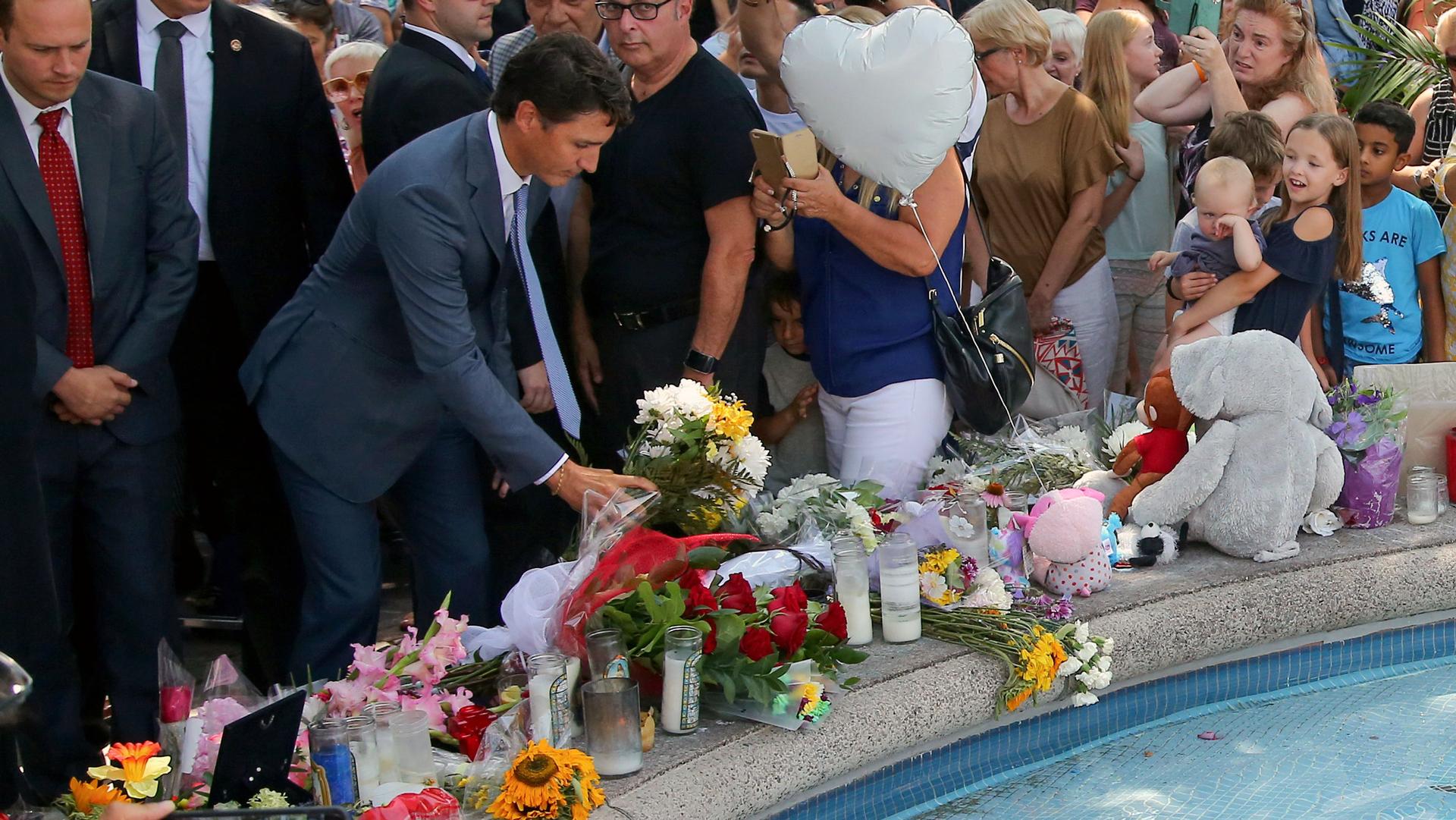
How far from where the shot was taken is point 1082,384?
4.63 metres

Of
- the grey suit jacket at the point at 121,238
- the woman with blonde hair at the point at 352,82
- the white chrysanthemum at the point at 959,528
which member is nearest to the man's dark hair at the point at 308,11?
the woman with blonde hair at the point at 352,82

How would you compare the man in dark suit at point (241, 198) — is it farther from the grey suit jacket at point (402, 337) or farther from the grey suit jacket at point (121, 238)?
the grey suit jacket at point (402, 337)

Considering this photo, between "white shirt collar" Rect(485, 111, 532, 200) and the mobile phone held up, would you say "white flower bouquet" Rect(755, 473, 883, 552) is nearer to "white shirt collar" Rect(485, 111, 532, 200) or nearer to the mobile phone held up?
"white shirt collar" Rect(485, 111, 532, 200)

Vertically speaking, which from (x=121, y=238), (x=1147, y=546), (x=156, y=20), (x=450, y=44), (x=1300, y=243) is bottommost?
(x=1147, y=546)

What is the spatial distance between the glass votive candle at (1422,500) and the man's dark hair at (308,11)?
388cm

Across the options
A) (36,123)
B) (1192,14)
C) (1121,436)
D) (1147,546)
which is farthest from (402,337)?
(1192,14)

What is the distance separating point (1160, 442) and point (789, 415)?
38.4 inches

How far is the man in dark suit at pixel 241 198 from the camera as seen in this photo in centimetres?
363

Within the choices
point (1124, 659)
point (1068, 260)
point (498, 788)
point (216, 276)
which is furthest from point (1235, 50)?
point (498, 788)

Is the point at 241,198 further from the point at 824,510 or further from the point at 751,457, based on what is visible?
the point at 824,510

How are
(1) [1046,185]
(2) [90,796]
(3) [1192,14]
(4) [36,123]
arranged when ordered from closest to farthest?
(2) [90,796] → (4) [36,123] → (1) [1046,185] → (3) [1192,14]

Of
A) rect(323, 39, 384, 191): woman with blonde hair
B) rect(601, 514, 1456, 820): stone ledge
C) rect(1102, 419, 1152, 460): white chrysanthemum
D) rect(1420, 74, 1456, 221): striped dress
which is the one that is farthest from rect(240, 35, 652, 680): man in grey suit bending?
rect(1420, 74, 1456, 221): striped dress

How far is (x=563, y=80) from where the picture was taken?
2914mm

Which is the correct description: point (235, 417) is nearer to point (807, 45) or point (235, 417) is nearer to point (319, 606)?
point (319, 606)
